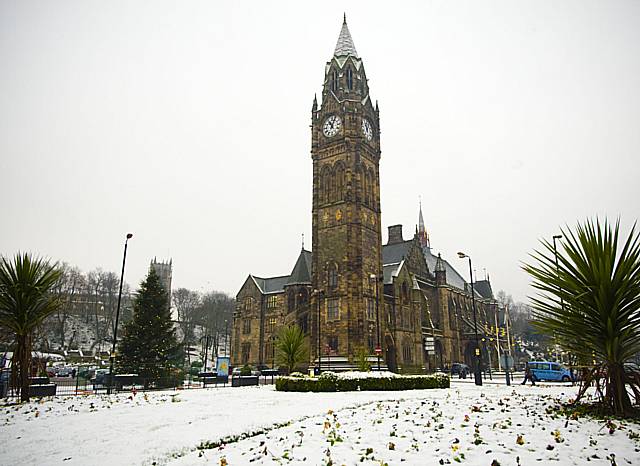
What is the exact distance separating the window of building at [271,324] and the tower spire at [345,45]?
32.4 m

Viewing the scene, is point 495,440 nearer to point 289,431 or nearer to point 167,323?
point 289,431

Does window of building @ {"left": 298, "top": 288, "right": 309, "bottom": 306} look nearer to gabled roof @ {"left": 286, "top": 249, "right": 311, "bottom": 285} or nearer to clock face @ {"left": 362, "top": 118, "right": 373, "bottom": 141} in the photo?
gabled roof @ {"left": 286, "top": 249, "right": 311, "bottom": 285}

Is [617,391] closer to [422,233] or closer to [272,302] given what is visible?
[272,302]

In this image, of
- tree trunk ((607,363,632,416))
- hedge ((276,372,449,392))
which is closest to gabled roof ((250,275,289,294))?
hedge ((276,372,449,392))

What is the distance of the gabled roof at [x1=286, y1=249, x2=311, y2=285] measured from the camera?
60213 mm

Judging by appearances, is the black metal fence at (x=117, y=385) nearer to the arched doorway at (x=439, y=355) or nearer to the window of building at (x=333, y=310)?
the window of building at (x=333, y=310)

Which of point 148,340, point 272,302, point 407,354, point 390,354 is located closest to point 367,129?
point 272,302

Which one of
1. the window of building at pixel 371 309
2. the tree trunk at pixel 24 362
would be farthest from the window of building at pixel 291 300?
the tree trunk at pixel 24 362

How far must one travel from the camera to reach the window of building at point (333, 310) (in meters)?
49.8

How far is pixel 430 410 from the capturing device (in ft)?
46.3

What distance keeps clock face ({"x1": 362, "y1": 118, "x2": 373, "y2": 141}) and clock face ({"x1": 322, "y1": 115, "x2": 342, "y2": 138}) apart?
2.75m

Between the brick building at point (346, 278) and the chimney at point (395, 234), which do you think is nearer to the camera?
the brick building at point (346, 278)

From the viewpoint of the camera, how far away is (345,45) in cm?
6034

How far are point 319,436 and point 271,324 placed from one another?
52.0 metres
